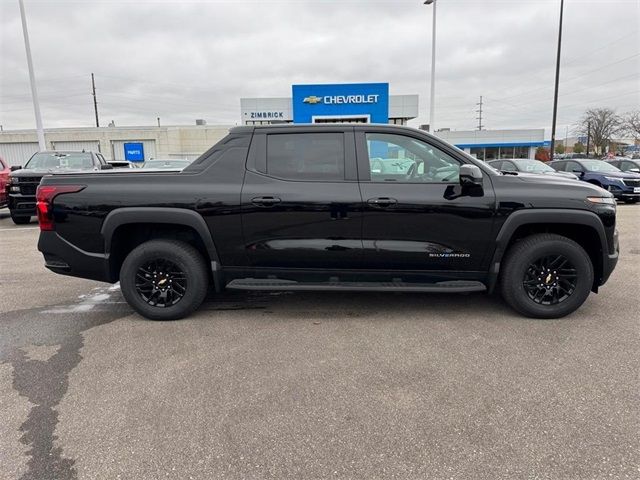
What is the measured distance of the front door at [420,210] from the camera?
3.96m

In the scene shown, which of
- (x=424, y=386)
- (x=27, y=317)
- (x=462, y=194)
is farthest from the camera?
(x=27, y=317)

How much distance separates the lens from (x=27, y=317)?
4.48m

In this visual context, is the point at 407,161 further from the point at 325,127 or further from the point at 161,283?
the point at 161,283

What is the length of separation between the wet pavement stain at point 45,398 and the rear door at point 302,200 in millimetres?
1720

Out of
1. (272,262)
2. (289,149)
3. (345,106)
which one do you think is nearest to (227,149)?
(289,149)

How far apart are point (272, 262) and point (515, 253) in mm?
2261

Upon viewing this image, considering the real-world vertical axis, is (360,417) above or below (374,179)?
below

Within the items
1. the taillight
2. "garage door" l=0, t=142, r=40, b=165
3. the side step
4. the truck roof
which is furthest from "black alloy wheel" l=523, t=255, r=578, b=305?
"garage door" l=0, t=142, r=40, b=165

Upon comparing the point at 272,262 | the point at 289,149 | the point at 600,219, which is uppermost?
the point at 289,149

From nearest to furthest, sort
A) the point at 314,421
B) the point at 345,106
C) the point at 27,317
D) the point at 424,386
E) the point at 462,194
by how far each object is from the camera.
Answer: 1. the point at 314,421
2. the point at 424,386
3. the point at 462,194
4. the point at 27,317
5. the point at 345,106

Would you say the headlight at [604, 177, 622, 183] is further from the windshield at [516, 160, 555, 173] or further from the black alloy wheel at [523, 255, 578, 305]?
the black alloy wheel at [523, 255, 578, 305]

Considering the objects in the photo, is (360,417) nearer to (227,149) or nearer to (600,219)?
(227,149)

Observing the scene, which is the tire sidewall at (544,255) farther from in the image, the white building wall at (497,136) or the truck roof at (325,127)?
the white building wall at (497,136)

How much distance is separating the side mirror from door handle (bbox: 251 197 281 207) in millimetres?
1620
